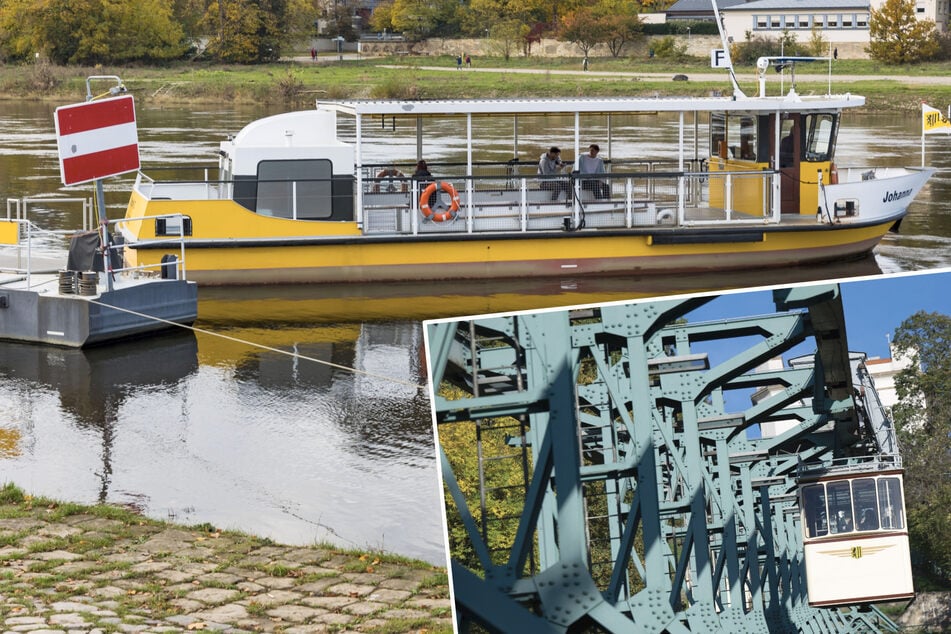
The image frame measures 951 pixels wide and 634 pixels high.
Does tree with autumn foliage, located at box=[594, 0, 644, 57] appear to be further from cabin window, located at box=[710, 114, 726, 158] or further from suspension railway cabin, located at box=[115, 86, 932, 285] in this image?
suspension railway cabin, located at box=[115, 86, 932, 285]

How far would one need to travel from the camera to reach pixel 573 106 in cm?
2300

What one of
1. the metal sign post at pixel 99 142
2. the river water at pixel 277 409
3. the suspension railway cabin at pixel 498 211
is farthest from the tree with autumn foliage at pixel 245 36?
the metal sign post at pixel 99 142

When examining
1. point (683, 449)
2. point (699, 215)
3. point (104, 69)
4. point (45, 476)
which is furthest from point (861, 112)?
point (683, 449)

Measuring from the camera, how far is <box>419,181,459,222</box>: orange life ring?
2252 centimetres

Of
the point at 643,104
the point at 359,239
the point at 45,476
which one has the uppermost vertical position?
the point at 643,104

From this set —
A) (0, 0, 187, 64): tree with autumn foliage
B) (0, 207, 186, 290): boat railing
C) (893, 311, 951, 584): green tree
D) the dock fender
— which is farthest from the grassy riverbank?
(893, 311, 951, 584): green tree

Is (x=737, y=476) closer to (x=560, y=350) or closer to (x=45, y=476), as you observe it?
(x=560, y=350)

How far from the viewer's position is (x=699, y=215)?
23.9 metres

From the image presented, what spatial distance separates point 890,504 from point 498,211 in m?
19.4

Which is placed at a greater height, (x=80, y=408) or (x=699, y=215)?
(x=699, y=215)

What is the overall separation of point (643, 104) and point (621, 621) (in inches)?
781

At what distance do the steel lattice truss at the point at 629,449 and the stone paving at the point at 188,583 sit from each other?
377 centimetres

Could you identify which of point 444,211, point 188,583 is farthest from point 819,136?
point 188,583

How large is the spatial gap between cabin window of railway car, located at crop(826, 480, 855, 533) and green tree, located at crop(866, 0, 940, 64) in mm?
91290
